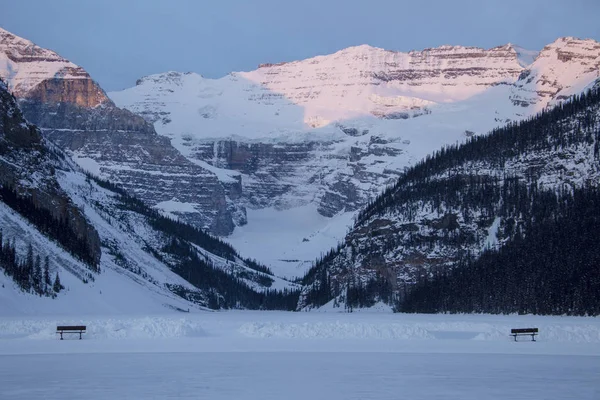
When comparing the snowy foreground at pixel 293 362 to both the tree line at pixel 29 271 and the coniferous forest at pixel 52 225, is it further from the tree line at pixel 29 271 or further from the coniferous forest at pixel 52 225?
the coniferous forest at pixel 52 225

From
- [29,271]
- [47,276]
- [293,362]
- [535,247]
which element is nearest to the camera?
[293,362]

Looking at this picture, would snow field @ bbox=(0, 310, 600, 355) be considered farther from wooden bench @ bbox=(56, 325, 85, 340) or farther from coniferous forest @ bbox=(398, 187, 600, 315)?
coniferous forest @ bbox=(398, 187, 600, 315)

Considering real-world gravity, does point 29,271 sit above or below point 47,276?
above

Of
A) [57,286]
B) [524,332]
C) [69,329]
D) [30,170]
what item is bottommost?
[69,329]

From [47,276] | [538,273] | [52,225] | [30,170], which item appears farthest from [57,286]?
[538,273]

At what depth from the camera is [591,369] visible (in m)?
53.2

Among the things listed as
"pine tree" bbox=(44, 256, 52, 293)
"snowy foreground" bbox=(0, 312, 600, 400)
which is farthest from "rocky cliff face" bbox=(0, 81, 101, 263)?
"snowy foreground" bbox=(0, 312, 600, 400)

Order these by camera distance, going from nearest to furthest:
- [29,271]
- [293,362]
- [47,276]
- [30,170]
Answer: [293,362] < [29,271] < [47,276] < [30,170]

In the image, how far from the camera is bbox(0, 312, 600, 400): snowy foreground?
146 ft

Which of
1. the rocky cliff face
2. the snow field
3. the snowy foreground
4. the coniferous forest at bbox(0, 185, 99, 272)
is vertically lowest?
the snowy foreground

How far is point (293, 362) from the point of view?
5675 cm

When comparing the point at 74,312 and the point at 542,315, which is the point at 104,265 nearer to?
the point at 74,312

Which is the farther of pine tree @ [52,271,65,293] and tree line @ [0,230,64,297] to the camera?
pine tree @ [52,271,65,293]

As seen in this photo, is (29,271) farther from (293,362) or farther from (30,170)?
(293,362)
